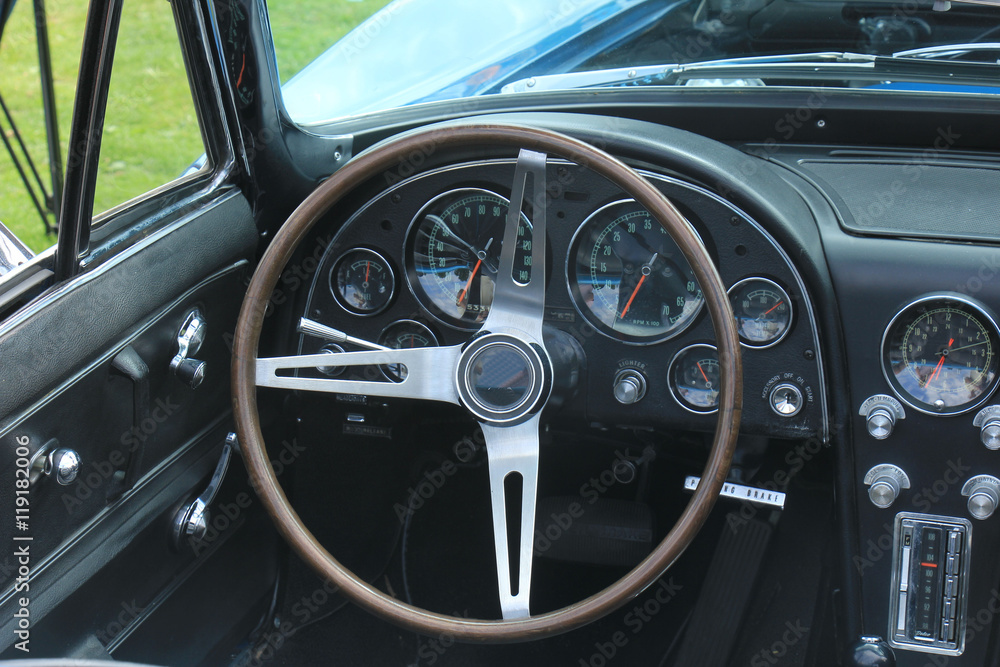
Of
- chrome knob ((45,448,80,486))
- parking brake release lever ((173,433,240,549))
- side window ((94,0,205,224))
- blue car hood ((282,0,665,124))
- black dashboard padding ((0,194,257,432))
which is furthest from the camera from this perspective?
blue car hood ((282,0,665,124))

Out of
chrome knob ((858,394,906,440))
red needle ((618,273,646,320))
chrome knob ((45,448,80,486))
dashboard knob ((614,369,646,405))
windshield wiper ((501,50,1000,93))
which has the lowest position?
chrome knob ((858,394,906,440))

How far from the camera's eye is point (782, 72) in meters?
2.12

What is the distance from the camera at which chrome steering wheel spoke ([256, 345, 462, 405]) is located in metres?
1.64

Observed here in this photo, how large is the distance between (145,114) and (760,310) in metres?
1.49

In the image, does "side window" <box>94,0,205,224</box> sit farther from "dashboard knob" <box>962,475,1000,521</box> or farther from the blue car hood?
"dashboard knob" <box>962,475,1000,521</box>

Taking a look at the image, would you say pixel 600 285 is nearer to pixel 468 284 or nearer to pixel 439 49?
pixel 468 284

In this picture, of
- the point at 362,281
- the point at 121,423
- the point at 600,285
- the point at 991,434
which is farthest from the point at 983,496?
the point at 121,423

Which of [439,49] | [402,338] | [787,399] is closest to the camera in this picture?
[787,399]

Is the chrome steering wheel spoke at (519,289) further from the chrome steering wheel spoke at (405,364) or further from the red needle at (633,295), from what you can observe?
the red needle at (633,295)

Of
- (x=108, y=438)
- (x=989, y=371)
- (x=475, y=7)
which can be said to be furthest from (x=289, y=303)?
(x=989, y=371)

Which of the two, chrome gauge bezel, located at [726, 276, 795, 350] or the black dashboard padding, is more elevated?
the black dashboard padding

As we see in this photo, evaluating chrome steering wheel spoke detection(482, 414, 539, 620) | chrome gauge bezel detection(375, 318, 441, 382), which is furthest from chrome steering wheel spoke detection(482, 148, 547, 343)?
chrome gauge bezel detection(375, 318, 441, 382)

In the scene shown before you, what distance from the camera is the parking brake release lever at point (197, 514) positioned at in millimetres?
→ 1972

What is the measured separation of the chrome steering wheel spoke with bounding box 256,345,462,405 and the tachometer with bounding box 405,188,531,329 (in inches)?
14.8
